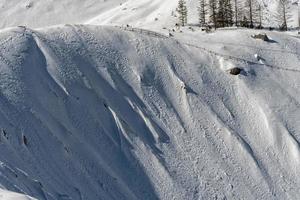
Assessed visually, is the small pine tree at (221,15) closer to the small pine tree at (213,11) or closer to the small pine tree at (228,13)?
the small pine tree at (228,13)

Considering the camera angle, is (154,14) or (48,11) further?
(48,11)

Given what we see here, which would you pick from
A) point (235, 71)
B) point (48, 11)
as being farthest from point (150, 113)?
point (48, 11)

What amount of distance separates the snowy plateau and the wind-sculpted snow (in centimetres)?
11

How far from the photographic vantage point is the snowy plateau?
46219 mm

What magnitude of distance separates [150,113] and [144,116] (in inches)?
35.5

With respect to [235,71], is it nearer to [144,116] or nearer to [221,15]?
[144,116]

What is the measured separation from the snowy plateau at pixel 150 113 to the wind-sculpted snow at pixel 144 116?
0.11 metres

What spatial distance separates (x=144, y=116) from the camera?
54750 millimetres

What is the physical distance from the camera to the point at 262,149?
56.3m

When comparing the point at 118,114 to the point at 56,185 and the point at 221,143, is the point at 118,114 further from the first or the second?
the point at 56,185

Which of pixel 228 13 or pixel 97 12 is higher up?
pixel 228 13

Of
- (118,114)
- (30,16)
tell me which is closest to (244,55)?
(118,114)

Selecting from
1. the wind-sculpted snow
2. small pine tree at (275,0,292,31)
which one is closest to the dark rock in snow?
the wind-sculpted snow

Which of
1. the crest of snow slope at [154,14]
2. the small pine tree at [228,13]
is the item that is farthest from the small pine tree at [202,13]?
the small pine tree at [228,13]
